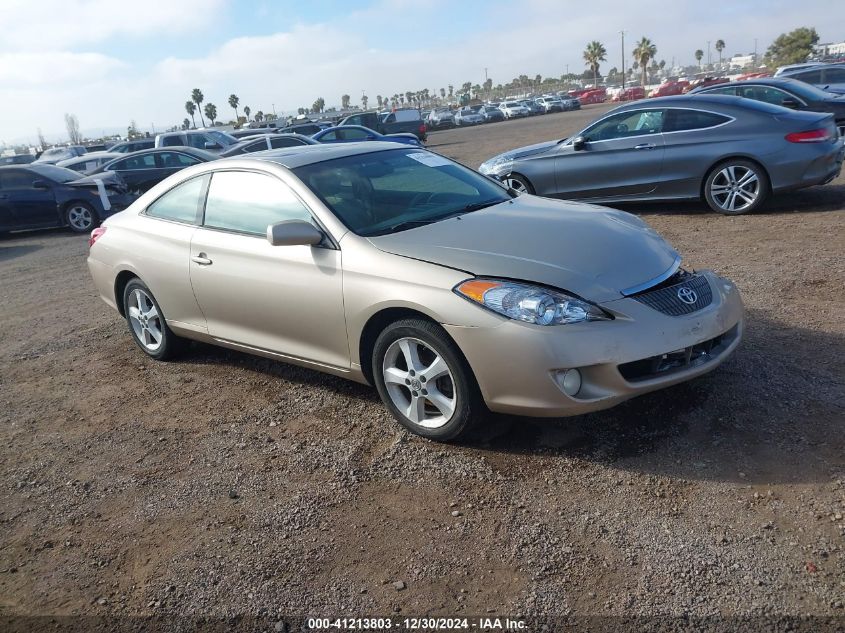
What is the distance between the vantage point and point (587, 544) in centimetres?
297

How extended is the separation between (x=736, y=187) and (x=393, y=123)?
24.7 metres

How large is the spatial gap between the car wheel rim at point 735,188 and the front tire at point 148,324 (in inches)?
263

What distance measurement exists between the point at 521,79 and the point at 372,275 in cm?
16724

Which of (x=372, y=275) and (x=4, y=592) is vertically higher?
(x=372, y=275)

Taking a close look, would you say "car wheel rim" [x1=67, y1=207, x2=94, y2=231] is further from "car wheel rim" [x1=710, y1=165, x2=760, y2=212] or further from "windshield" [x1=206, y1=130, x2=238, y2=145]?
"car wheel rim" [x1=710, y1=165, x2=760, y2=212]

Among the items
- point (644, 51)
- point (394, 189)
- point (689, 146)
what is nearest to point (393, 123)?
point (689, 146)

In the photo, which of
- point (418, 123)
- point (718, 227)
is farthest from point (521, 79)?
point (718, 227)

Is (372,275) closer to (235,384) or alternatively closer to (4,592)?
(235,384)

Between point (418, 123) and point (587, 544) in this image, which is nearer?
point (587, 544)

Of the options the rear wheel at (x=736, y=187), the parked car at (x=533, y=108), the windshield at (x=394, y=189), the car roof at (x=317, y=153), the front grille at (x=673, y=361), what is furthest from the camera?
the parked car at (x=533, y=108)

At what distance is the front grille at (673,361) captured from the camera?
3487mm

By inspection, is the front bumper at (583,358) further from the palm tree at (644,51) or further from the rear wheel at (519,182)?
the palm tree at (644,51)

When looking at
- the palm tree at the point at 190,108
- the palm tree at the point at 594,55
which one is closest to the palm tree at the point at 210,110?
the palm tree at the point at 190,108

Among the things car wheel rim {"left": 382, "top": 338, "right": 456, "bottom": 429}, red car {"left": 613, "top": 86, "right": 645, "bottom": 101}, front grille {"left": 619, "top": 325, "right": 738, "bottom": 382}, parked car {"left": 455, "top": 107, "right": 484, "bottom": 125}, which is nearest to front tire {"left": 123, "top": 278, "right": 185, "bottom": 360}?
car wheel rim {"left": 382, "top": 338, "right": 456, "bottom": 429}
